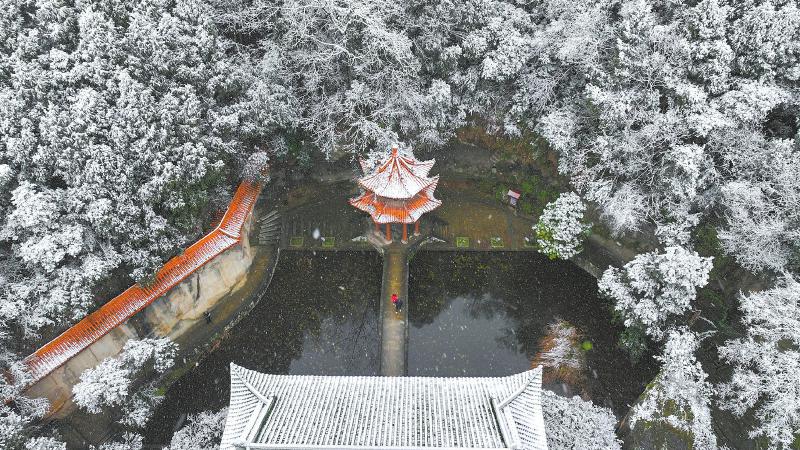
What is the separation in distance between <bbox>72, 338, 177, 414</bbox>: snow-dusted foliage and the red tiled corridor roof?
3.45ft

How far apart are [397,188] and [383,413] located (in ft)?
35.5

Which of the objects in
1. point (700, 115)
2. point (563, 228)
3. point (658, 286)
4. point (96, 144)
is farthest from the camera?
point (563, 228)

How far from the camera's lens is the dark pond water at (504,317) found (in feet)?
73.3

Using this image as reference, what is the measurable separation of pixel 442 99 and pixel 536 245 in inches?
361

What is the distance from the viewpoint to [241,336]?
78.8 ft

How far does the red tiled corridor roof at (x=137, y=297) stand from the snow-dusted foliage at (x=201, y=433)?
4922 millimetres

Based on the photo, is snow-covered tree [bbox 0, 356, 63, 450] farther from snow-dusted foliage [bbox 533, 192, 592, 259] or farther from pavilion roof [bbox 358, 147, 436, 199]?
snow-dusted foliage [bbox 533, 192, 592, 259]

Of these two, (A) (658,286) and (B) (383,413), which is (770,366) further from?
(B) (383,413)

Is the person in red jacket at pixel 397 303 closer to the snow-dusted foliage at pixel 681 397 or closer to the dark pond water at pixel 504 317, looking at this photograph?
the dark pond water at pixel 504 317

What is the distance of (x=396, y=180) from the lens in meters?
23.9

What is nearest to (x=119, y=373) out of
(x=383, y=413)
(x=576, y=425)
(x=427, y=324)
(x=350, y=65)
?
(x=383, y=413)

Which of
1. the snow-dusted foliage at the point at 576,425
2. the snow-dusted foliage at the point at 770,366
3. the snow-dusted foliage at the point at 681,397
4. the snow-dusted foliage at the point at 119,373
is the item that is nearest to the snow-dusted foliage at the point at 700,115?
the snow-dusted foliage at the point at 770,366

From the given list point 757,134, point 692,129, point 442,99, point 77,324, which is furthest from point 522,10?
point 77,324

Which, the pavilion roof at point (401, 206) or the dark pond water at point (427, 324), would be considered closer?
the dark pond water at point (427, 324)
